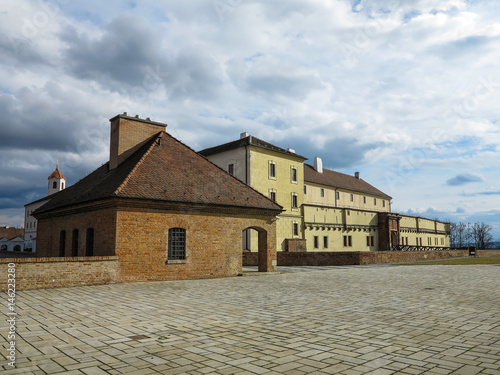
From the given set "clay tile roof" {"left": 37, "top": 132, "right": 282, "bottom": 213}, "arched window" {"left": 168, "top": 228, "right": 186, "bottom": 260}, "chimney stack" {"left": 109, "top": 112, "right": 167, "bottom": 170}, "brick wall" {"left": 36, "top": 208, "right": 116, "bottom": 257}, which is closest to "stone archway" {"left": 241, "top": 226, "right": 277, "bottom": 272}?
"clay tile roof" {"left": 37, "top": 132, "right": 282, "bottom": 213}

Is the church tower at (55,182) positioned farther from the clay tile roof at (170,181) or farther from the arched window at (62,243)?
the arched window at (62,243)

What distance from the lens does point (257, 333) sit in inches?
272

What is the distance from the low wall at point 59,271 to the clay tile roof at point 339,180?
3632 centimetres

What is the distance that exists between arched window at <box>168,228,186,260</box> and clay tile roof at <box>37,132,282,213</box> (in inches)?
61.3

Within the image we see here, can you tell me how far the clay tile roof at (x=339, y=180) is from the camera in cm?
5198

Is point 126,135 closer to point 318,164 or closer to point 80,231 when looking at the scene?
point 80,231

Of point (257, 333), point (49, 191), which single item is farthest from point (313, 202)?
point (49, 191)

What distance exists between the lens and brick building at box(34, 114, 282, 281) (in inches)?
640

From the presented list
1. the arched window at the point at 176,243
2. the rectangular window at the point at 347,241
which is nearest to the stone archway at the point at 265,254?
the arched window at the point at 176,243

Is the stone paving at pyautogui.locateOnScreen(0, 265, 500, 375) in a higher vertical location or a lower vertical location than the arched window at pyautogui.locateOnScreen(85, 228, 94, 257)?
lower

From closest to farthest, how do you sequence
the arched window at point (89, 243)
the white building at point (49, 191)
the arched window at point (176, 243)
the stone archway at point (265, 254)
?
the arched window at point (176, 243) < the arched window at point (89, 243) < the stone archway at point (265, 254) < the white building at point (49, 191)

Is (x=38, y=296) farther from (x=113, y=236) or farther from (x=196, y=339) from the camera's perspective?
(x=196, y=339)

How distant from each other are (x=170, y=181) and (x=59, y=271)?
652 cm

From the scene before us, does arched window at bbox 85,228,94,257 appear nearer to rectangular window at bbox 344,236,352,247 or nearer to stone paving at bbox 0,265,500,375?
stone paving at bbox 0,265,500,375
